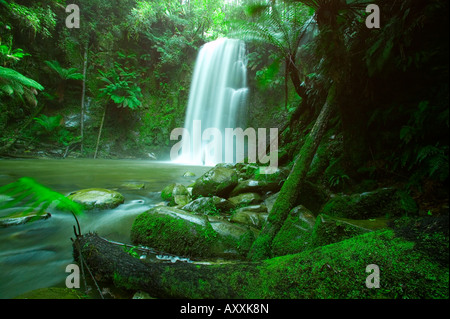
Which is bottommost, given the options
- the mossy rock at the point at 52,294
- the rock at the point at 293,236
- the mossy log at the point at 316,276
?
the mossy rock at the point at 52,294

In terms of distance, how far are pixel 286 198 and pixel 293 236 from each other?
1.19 ft

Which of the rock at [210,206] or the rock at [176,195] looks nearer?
the rock at [210,206]

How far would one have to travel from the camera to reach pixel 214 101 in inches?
551

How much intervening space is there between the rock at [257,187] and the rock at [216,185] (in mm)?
155

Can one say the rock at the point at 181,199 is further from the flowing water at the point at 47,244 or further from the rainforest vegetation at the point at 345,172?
the flowing water at the point at 47,244

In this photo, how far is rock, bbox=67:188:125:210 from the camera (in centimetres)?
307

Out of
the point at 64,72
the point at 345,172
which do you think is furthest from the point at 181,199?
the point at 64,72

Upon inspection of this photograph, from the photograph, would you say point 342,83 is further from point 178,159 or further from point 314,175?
point 178,159

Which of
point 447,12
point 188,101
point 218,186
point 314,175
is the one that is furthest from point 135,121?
point 447,12

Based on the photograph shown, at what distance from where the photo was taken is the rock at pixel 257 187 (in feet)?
11.3

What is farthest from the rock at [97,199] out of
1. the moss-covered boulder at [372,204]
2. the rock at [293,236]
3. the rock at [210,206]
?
the moss-covered boulder at [372,204]

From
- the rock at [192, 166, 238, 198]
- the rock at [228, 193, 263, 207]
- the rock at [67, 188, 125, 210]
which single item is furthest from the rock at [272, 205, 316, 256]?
the rock at [67, 188, 125, 210]

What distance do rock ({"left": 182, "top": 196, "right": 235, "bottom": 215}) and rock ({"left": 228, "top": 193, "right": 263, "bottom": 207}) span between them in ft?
0.50

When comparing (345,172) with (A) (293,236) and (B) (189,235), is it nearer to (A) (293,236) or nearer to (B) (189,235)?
(A) (293,236)
